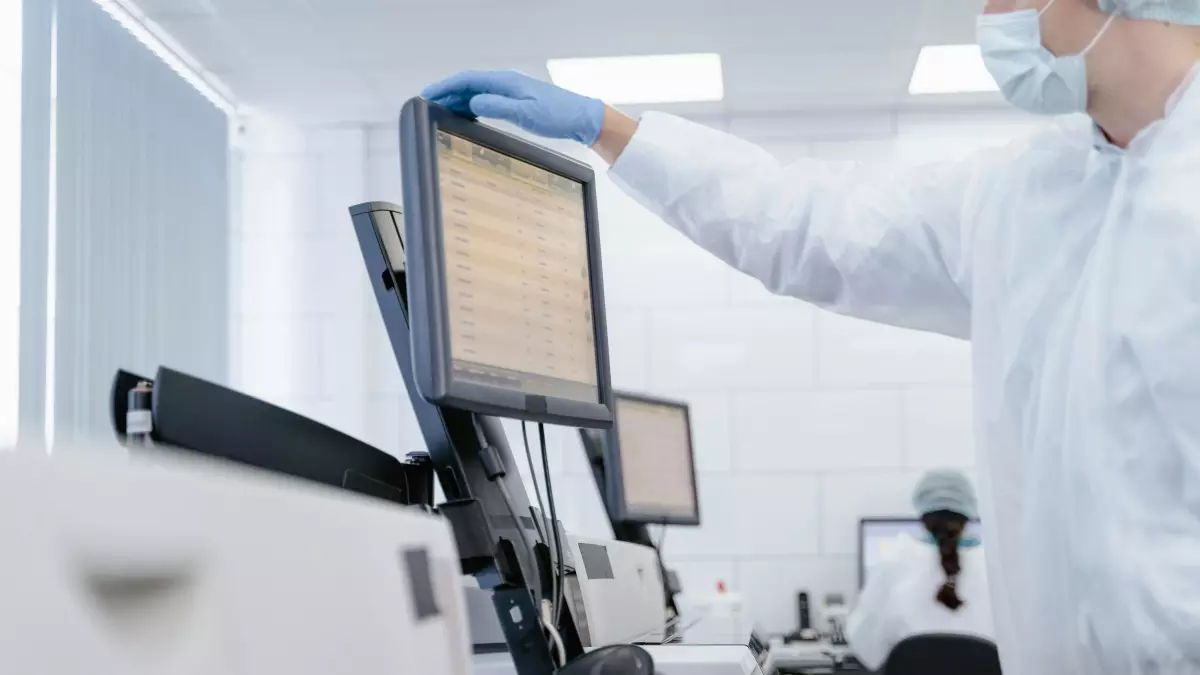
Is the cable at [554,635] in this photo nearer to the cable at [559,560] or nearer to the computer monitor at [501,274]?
the cable at [559,560]

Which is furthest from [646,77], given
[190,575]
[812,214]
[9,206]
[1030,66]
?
[190,575]

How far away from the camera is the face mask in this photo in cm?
115

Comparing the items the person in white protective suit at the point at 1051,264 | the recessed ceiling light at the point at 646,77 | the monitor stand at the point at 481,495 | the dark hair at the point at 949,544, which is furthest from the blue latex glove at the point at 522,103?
the recessed ceiling light at the point at 646,77

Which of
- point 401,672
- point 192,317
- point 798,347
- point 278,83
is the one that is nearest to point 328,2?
point 278,83

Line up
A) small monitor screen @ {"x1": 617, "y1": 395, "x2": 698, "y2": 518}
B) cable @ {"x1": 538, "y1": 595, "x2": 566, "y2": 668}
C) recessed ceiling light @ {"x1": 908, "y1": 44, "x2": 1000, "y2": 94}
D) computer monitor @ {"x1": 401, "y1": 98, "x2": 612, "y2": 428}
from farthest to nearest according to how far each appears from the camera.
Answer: recessed ceiling light @ {"x1": 908, "y1": 44, "x2": 1000, "y2": 94} < small monitor screen @ {"x1": 617, "y1": 395, "x2": 698, "y2": 518} < cable @ {"x1": 538, "y1": 595, "x2": 566, "y2": 668} < computer monitor @ {"x1": 401, "y1": 98, "x2": 612, "y2": 428}

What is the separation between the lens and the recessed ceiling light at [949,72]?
13.0ft

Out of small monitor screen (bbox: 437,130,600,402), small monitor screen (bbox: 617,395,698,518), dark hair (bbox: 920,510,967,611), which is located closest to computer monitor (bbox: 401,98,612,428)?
small monitor screen (bbox: 437,130,600,402)

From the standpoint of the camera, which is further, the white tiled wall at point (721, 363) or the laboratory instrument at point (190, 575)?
the white tiled wall at point (721, 363)

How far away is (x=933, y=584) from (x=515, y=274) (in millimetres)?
2560

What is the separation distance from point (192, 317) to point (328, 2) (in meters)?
1.25

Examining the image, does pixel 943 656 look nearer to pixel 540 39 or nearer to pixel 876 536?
pixel 876 536

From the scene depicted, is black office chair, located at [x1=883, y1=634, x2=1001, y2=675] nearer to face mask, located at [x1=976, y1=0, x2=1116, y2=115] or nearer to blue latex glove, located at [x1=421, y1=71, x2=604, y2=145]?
face mask, located at [x1=976, y1=0, x2=1116, y2=115]

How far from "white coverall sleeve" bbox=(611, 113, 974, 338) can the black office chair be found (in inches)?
55.7

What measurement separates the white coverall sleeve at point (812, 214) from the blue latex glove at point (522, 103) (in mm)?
74
